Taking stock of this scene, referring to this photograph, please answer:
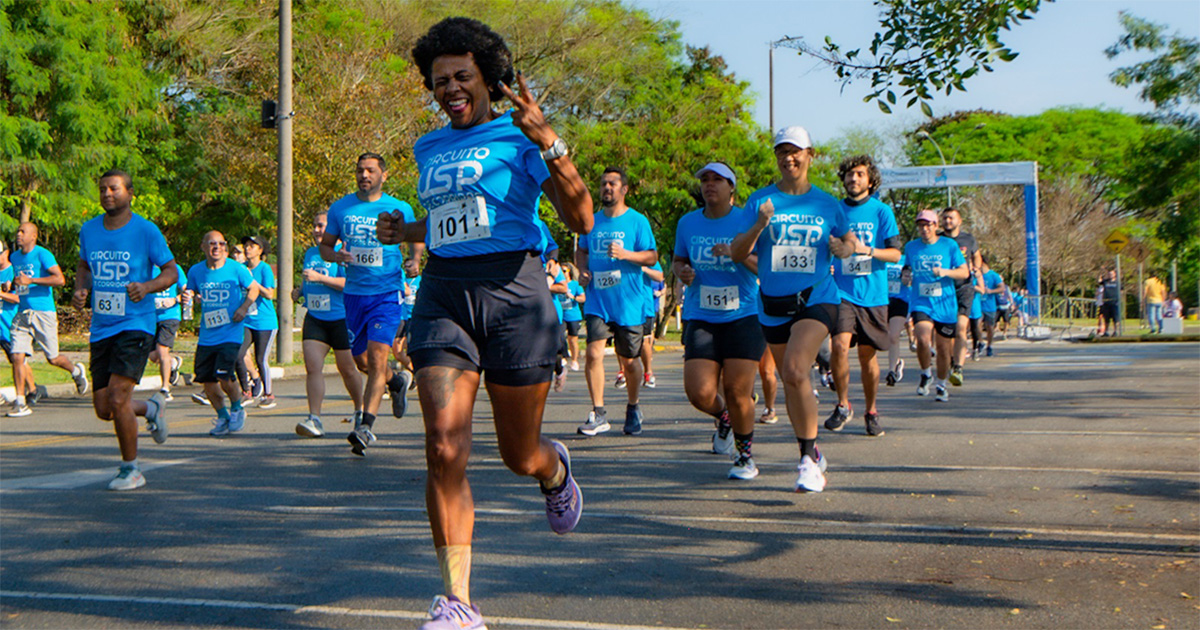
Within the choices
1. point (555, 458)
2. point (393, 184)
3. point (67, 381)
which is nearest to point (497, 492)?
point (555, 458)

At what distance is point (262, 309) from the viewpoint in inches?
533

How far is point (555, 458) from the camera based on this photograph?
4977mm

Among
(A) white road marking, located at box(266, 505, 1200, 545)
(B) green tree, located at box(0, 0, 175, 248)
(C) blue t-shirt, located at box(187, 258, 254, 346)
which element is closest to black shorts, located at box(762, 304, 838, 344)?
(A) white road marking, located at box(266, 505, 1200, 545)

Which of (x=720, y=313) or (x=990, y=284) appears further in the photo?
(x=990, y=284)

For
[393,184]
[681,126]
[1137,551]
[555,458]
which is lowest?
[1137,551]

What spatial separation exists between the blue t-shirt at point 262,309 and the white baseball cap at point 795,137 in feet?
24.3

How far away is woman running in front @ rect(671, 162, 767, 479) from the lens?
7.66 metres

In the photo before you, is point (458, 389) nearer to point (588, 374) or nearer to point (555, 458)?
point (555, 458)

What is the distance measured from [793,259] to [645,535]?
7.66 feet

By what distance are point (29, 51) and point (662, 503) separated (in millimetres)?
24155

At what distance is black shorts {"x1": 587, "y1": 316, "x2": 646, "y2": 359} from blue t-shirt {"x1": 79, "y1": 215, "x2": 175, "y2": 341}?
386 cm

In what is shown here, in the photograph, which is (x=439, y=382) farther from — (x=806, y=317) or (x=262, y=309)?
(x=262, y=309)

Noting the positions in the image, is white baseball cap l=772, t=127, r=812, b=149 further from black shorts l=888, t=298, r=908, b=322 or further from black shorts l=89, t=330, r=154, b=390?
black shorts l=888, t=298, r=908, b=322

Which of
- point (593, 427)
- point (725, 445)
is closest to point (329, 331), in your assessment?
Result: point (593, 427)
